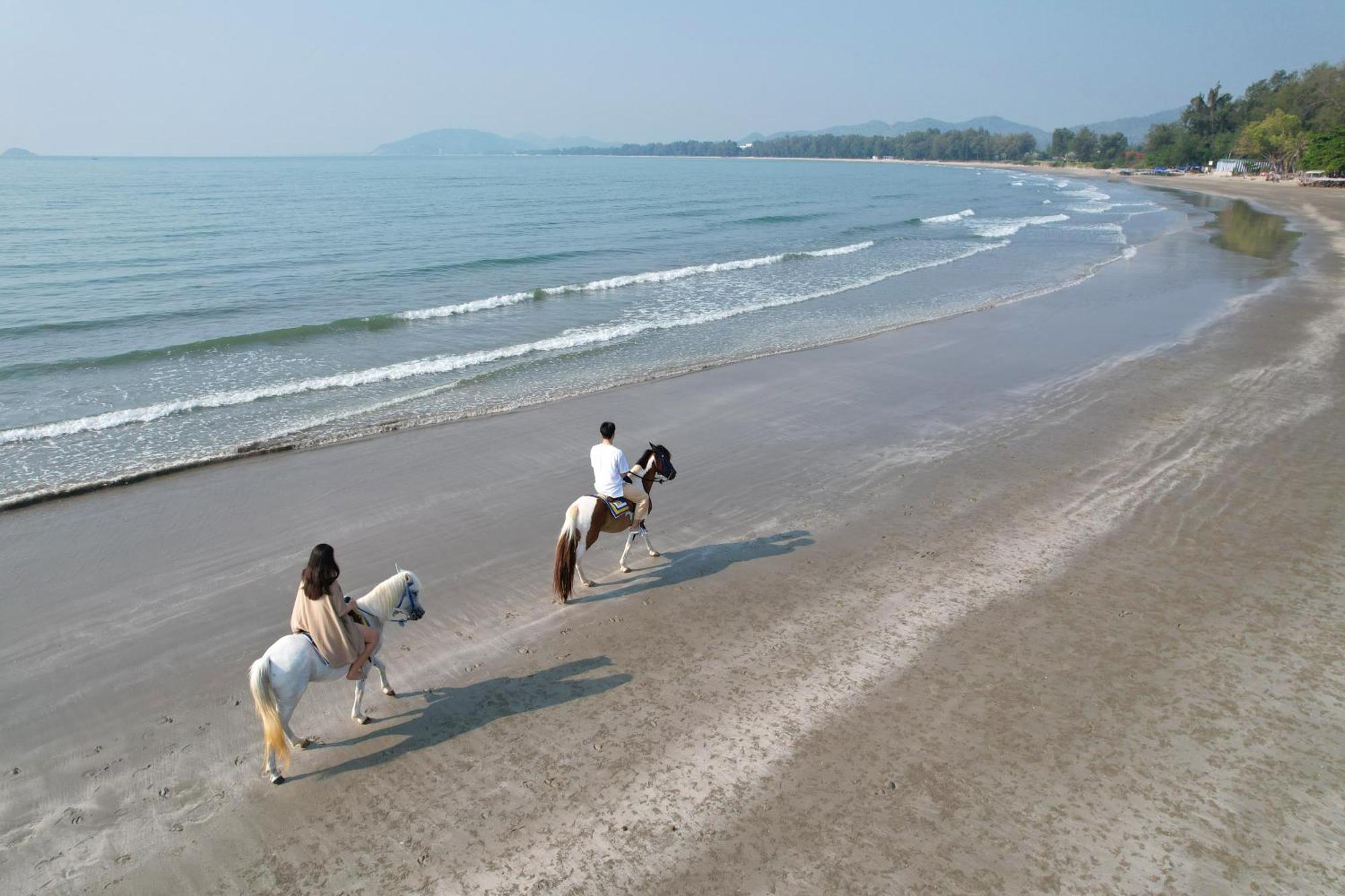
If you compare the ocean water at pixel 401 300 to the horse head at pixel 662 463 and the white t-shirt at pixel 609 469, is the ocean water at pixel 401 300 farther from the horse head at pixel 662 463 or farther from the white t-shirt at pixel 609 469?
the horse head at pixel 662 463

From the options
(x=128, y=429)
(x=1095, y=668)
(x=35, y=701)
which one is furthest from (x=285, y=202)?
(x=1095, y=668)

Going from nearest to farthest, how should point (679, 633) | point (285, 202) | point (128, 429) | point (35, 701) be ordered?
point (35, 701) < point (679, 633) < point (128, 429) < point (285, 202)

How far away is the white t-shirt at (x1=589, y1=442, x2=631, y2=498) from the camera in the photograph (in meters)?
8.52

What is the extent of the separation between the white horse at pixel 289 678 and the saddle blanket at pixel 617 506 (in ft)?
8.72

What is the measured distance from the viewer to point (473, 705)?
6859 millimetres

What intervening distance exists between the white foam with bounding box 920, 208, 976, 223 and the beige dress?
56976mm

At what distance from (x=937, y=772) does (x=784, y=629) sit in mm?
2271

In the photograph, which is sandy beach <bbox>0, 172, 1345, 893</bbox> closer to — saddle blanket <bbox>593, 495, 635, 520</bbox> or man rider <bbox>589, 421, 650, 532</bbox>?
saddle blanket <bbox>593, 495, 635, 520</bbox>

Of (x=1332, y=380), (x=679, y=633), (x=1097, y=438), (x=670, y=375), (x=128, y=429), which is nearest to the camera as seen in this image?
(x=679, y=633)

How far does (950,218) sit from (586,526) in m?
58.0

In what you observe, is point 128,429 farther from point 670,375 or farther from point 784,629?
point 784,629

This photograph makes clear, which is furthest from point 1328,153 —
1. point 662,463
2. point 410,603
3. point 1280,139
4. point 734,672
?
point 410,603

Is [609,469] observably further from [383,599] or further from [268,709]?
[268,709]

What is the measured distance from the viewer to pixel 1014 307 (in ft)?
80.2
